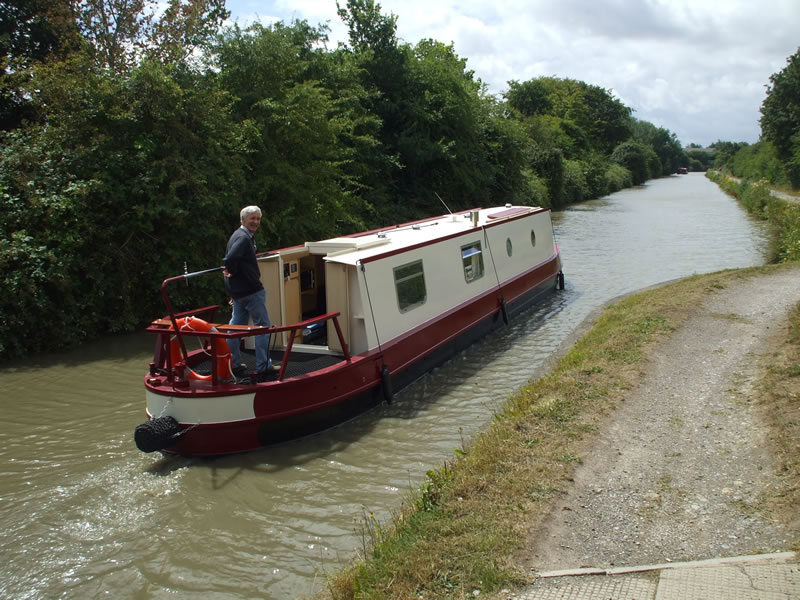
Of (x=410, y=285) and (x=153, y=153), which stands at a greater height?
(x=153, y=153)

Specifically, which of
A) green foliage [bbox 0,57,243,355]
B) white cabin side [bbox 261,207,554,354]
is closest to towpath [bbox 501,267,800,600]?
white cabin side [bbox 261,207,554,354]

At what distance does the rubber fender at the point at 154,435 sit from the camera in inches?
254

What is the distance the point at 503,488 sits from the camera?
16.6ft

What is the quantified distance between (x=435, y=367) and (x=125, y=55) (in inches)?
423

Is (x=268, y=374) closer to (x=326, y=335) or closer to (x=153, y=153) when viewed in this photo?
(x=326, y=335)

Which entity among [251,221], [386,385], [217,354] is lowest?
[386,385]

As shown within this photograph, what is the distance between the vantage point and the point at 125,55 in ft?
48.4

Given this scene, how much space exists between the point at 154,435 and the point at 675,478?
192 inches

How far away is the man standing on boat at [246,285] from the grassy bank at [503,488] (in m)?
2.59

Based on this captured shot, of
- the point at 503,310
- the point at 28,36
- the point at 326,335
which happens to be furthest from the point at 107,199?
the point at 28,36

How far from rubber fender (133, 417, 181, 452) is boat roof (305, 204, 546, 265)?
2916 millimetres

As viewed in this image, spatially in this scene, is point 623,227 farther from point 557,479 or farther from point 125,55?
point 557,479

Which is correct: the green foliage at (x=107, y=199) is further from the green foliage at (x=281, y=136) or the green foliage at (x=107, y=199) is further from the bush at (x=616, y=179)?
the bush at (x=616, y=179)

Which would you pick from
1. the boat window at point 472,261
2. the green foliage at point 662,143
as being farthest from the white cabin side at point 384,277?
the green foliage at point 662,143
